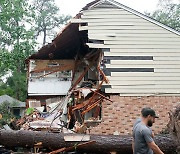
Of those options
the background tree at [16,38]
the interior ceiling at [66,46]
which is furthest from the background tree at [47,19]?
the interior ceiling at [66,46]

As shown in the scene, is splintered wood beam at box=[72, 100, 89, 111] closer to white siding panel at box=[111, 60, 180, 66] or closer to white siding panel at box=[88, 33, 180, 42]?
white siding panel at box=[111, 60, 180, 66]

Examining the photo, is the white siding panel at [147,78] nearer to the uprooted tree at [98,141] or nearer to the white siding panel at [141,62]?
the white siding panel at [141,62]

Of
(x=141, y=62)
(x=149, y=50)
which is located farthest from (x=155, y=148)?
(x=149, y=50)

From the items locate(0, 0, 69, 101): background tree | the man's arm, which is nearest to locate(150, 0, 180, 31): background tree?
locate(0, 0, 69, 101): background tree

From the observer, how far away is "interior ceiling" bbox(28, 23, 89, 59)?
17406mm

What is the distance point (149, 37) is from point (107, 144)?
648cm

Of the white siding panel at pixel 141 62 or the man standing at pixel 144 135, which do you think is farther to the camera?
the white siding panel at pixel 141 62

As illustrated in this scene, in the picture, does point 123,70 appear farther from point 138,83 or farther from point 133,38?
point 133,38

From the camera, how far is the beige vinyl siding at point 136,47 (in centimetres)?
1470

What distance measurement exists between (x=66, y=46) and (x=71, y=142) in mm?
9774

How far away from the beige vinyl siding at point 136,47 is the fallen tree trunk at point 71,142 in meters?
4.28

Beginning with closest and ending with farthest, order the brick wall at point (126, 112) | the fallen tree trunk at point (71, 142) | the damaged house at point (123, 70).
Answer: the fallen tree trunk at point (71, 142), the brick wall at point (126, 112), the damaged house at point (123, 70)

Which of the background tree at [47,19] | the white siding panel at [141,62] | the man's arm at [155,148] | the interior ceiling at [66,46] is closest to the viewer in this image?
the man's arm at [155,148]

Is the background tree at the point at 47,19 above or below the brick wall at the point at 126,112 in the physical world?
above
